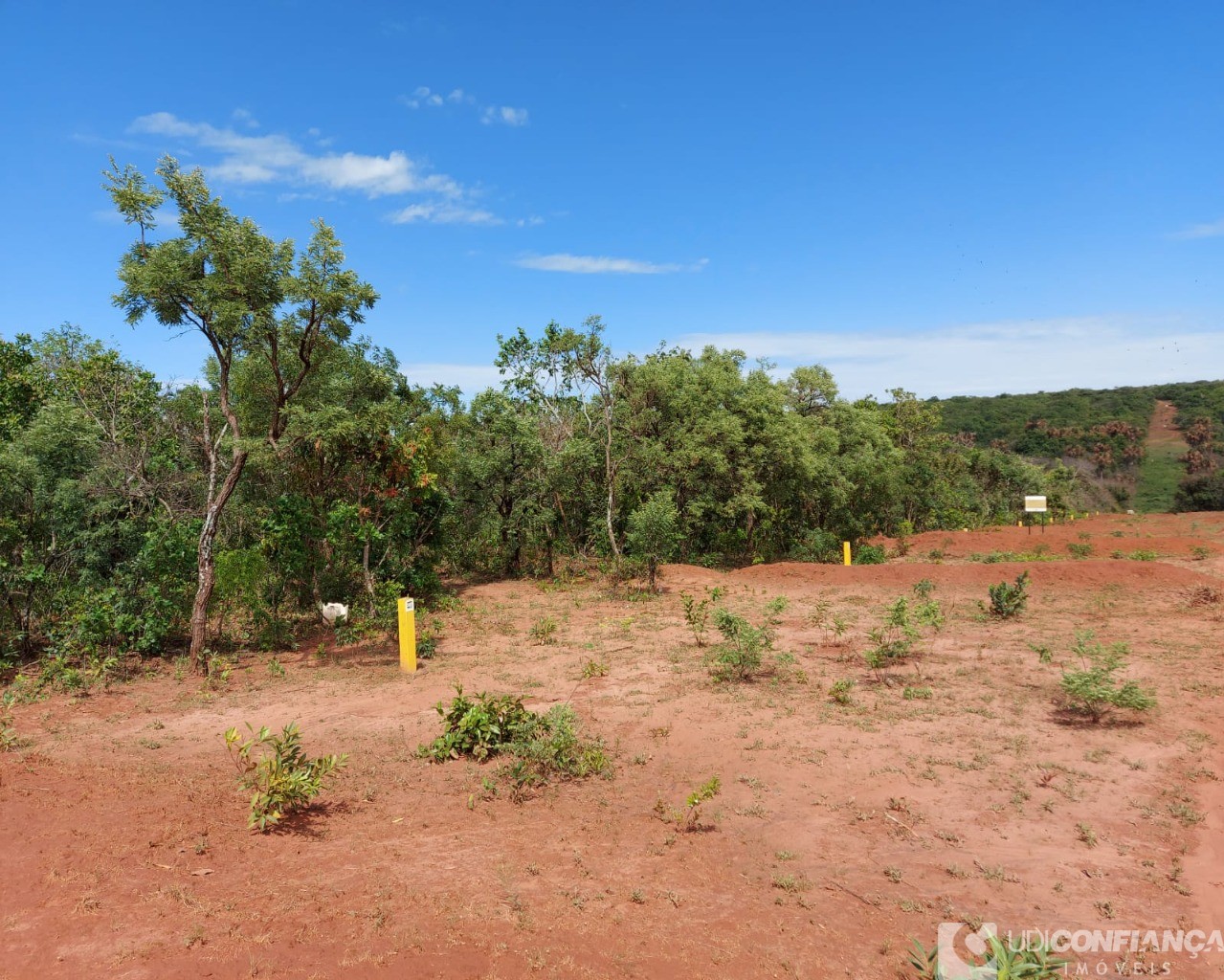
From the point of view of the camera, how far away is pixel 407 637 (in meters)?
10.3

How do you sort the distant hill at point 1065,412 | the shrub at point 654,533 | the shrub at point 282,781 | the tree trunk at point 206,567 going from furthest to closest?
the distant hill at point 1065,412, the shrub at point 654,533, the tree trunk at point 206,567, the shrub at point 282,781

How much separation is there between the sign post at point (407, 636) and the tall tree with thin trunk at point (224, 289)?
2910 millimetres

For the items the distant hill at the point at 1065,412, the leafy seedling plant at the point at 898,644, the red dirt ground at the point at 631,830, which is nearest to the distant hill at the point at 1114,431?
the distant hill at the point at 1065,412

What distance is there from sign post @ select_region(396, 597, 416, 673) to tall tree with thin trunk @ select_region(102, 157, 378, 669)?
291cm

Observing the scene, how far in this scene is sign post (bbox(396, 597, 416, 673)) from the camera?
10297 millimetres

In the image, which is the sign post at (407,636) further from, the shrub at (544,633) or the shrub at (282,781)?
the shrub at (282,781)

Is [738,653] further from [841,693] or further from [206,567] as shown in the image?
[206,567]

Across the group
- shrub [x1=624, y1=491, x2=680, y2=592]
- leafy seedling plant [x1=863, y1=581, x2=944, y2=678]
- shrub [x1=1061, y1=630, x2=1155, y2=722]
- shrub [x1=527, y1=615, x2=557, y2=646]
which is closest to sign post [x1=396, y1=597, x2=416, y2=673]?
shrub [x1=527, y1=615, x2=557, y2=646]

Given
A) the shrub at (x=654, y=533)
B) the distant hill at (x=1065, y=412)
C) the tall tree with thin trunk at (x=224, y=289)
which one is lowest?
the shrub at (x=654, y=533)

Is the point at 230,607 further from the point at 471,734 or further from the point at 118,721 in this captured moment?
the point at 471,734

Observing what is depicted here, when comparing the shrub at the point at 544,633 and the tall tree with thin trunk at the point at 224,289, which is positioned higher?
the tall tree with thin trunk at the point at 224,289

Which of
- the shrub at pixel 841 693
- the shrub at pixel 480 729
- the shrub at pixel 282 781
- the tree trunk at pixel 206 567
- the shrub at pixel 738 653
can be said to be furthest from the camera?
the tree trunk at pixel 206 567

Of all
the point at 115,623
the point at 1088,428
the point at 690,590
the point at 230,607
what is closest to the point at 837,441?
the point at 690,590

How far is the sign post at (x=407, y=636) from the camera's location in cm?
1030
